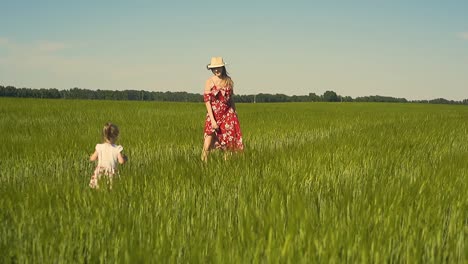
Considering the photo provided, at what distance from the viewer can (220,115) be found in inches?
263

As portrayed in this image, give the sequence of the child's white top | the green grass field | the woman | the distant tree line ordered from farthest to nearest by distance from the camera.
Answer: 1. the distant tree line
2. the woman
3. the child's white top
4. the green grass field

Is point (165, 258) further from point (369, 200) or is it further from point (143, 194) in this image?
point (369, 200)

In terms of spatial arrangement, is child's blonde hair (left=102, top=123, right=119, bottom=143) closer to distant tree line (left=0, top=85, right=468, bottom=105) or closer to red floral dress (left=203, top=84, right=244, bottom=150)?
red floral dress (left=203, top=84, right=244, bottom=150)

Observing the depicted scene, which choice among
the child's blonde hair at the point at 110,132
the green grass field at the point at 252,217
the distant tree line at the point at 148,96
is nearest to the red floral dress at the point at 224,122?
the green grass field at the point at 252,217

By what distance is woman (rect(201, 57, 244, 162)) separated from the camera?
21.5ft

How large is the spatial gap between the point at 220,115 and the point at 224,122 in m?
0.12

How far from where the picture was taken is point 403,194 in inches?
131

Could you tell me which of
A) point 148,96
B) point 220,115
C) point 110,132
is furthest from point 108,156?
point 148,96

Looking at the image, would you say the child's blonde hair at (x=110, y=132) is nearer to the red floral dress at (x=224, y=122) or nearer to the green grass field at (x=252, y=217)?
the green grass field at (x=252, y=217)

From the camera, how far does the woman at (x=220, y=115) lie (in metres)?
6.54

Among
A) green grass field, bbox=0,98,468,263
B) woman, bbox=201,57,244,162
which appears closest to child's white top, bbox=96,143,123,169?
green grass field, bbox=0,98,468,263

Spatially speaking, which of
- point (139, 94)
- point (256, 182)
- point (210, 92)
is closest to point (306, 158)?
point (256, 182)

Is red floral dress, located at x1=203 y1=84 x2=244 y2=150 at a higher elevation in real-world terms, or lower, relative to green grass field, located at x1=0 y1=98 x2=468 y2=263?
higher

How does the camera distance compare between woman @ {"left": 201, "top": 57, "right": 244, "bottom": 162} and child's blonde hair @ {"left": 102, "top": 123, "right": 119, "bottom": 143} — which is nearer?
child's blonde hair @ {"left": 102, "top": 123, "right": 119, "bottom": 143}
